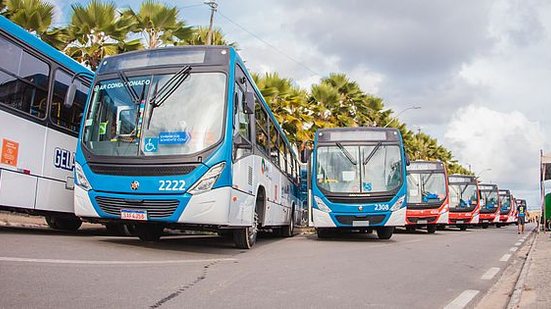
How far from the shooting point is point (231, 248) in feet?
33.3

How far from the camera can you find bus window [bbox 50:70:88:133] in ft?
32.9

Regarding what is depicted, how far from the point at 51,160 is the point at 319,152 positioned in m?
7.34

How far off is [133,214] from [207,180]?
1226 millimetres

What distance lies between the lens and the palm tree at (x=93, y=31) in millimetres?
17594

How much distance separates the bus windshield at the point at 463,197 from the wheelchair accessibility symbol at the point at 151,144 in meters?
21.6

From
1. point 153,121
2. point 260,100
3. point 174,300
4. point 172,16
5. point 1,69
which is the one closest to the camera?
point 174,300

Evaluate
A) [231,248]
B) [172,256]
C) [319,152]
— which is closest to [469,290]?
[172,256]

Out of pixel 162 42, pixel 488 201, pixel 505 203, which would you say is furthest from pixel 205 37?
pixel 505 203

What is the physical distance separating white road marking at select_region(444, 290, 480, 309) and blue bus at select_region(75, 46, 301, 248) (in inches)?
139

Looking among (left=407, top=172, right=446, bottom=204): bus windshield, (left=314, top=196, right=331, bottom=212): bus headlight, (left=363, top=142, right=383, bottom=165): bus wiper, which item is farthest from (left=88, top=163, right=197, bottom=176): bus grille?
(left=407, top=172, right=446, bottom=204): bus windshield

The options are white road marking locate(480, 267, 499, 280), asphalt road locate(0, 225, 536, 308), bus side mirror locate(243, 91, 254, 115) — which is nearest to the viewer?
asphalt road locate(0, 225, 536, 308)

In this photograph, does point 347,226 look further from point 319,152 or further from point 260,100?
point 260,100

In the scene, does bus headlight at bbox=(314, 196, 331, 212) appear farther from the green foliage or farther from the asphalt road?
the green foliage

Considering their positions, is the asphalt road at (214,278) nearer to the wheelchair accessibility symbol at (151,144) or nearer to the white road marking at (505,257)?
A: the white road marking at (505,257)
